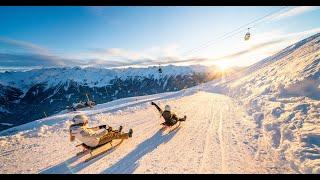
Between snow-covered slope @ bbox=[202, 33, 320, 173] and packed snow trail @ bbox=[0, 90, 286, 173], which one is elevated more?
snow-covered slope @ bbox=[202, 33, 320, 173]

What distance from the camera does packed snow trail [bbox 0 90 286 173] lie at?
28.3 ft

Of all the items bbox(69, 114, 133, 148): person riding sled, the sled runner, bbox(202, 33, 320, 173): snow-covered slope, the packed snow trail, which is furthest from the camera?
the sled runner

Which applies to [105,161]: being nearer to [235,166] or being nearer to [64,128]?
[235,166]

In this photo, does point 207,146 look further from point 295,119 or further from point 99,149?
point 295,119

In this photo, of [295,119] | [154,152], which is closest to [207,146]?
[154,152]

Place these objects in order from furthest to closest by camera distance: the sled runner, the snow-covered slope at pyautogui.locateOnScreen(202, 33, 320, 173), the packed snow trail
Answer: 1. the sled runner
2. the snow-covered slope at pyautogui.locateOnScreen(202, 33, 320, 173)
3. the packed snow trail

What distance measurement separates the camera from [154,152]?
10.3 m

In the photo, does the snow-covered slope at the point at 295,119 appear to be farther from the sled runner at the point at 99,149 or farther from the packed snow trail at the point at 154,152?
the sled runner at the point at 99,149

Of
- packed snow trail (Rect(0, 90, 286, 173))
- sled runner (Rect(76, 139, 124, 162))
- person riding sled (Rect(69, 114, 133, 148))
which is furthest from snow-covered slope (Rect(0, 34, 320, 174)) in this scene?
person riding sled (Rect(69, 114, 133, 148))

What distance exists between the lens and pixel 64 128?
658 inches

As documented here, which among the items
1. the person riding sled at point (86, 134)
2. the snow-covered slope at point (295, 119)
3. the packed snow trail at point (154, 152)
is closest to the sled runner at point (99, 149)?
the person riding sled at point (86, 134)

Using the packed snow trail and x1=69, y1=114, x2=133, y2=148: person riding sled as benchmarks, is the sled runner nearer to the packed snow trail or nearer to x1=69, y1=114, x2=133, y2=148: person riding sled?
x1=69, y1=114, x2=133, y2=148: person riding sled

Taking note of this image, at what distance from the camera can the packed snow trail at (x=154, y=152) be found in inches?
340
